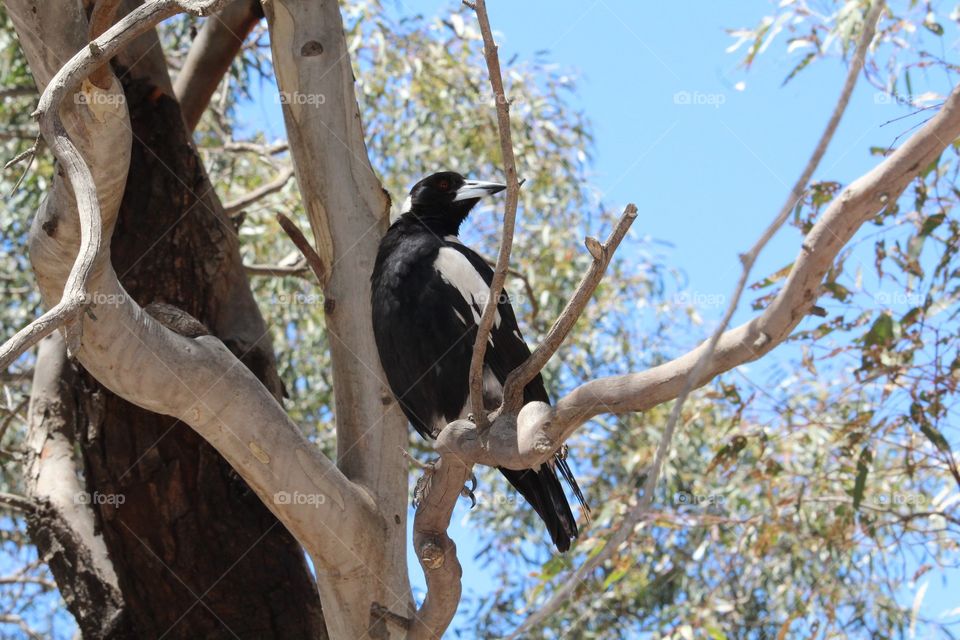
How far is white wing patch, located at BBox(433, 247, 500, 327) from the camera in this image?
2.75m

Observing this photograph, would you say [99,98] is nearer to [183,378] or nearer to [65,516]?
[183,378]

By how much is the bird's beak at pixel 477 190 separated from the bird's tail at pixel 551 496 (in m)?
1.13

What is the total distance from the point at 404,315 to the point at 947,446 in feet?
5.57

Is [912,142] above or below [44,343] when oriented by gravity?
below

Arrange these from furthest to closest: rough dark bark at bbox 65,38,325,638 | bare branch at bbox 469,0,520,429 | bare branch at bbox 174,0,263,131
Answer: bare branch at bbox 174,0,263,131 → rough dark bark at bbox 65,38,325,638 → bare branch at bbox 469,0,520,429

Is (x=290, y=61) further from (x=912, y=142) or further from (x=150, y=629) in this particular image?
(x=912, y=142)

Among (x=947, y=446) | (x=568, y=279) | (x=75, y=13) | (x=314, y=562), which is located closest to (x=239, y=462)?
(x=314, y=562)

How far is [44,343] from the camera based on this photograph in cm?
324

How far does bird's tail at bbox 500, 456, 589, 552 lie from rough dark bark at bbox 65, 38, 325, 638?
0.65 m

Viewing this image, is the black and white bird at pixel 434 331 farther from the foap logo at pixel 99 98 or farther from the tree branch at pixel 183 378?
the foap logo at pixel 99 98

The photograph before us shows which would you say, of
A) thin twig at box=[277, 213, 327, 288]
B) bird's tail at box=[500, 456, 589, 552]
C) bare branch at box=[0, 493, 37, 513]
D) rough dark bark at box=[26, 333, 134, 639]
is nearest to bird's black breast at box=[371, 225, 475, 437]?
thin twig at box=[277, 213, 327, 288]

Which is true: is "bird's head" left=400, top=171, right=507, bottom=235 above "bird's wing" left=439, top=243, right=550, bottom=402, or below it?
above

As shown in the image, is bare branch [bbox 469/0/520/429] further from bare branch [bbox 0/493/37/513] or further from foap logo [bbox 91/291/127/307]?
bare branch [bbox 0/493/37/513]
